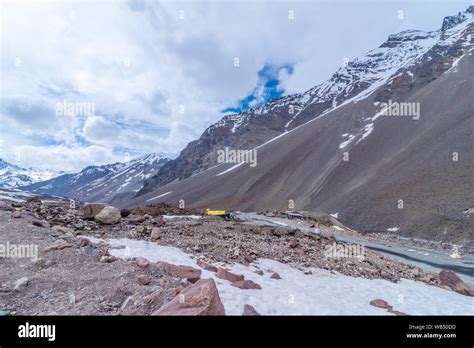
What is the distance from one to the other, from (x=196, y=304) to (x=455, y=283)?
13.9 metres

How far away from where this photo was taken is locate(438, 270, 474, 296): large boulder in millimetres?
13282

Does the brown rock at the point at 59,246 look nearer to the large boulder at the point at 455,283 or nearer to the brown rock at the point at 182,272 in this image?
the brown rock at the point at 182,272

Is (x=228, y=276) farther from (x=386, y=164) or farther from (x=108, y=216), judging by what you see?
(x=386, y=164)

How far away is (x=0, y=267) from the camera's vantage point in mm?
8086

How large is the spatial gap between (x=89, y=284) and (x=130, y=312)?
6.39 ft

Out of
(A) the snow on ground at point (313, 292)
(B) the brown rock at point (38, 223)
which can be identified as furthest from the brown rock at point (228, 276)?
(B) the brown rock at point (38, 223)

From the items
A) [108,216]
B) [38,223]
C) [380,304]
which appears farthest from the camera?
[108,216]

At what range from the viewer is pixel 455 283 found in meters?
13.9

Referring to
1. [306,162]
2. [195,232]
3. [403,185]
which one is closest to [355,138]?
[306,162]

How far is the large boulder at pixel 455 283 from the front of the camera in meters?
13.3

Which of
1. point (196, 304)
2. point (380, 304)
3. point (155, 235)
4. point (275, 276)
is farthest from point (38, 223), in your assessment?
point (380, 304)

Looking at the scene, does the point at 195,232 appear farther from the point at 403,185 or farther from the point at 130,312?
the point at 403,185

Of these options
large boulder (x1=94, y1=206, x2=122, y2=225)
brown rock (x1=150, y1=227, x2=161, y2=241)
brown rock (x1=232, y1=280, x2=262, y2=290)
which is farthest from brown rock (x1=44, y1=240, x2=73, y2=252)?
brown rock (x1=232, y1=280, x2=262, y2=290)

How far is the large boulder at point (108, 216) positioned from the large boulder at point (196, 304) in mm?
9781
